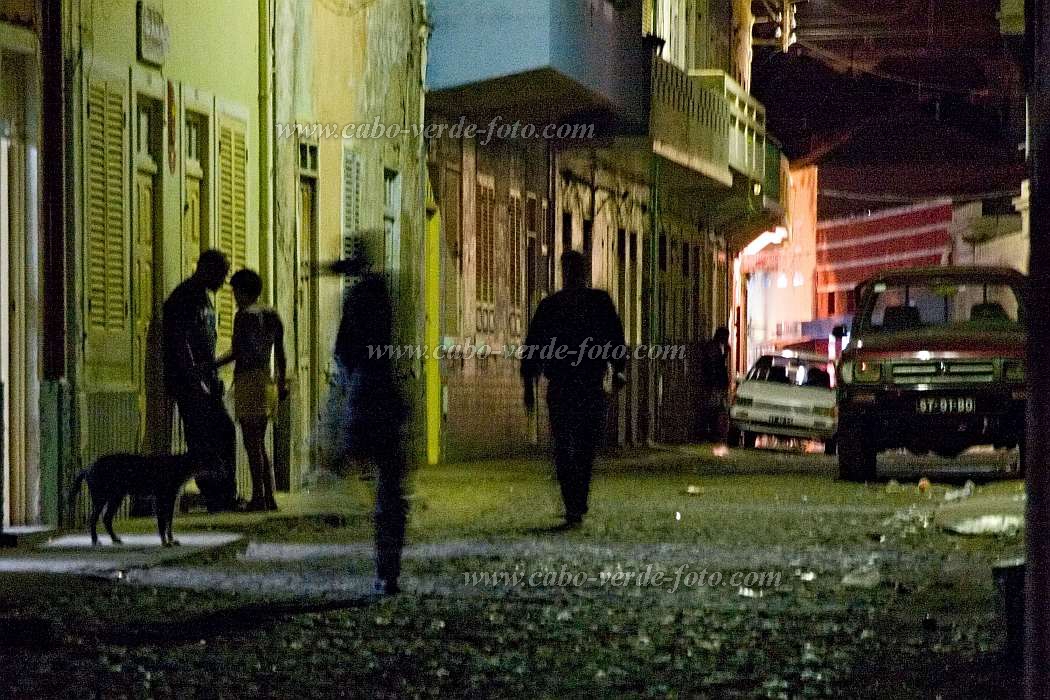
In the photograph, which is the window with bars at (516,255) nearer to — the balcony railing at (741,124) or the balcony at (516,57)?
the balcony at (516,57)

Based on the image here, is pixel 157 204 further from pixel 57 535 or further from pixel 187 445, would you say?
pixel 57 535

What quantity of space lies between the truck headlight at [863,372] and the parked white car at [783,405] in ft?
28.5

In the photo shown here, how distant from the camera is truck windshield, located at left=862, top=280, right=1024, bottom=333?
21344mm

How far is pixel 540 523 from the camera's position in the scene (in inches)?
575

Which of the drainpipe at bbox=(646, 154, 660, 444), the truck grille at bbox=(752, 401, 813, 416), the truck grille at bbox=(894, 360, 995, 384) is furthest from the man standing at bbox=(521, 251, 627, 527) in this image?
the drainpipe at bbox=(646, 154, 660, 444)

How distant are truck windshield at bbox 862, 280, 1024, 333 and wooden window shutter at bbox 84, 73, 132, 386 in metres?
9.36

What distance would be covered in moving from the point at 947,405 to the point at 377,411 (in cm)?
1127

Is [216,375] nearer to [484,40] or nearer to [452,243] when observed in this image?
[484,40]

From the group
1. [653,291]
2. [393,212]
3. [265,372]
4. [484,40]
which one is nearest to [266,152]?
[265,372]

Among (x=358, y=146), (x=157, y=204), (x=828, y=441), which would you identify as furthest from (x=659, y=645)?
(x=828, y=441)

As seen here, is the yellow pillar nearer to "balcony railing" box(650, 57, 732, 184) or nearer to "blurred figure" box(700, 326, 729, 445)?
"balcony railing" box(650, 57, 732, 184)

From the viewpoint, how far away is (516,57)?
2262 cm

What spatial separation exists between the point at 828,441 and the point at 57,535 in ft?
60.3

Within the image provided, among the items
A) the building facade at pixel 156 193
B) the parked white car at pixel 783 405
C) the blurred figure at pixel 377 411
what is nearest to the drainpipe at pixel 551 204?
the parked white car at pixel 783 405
